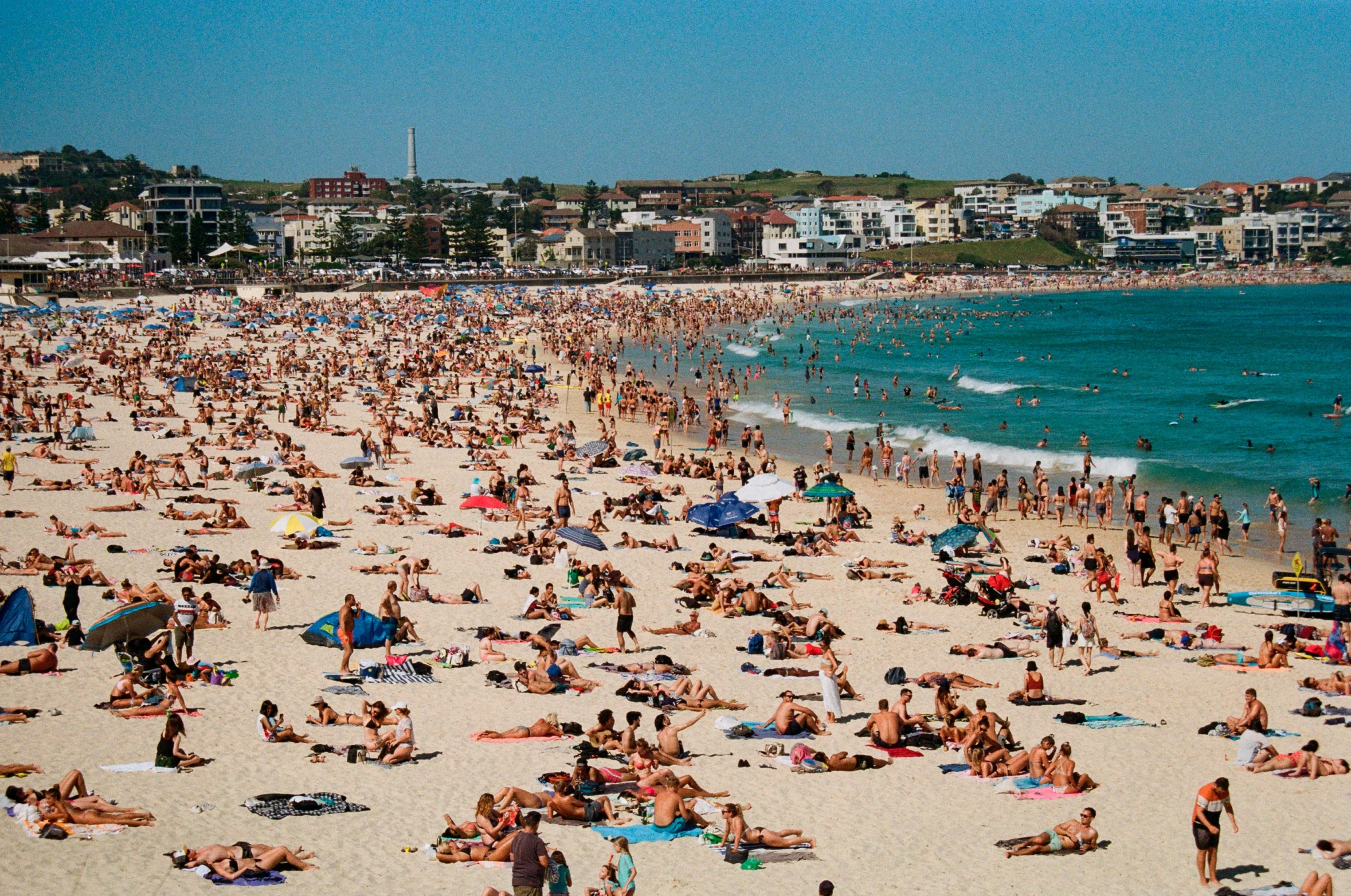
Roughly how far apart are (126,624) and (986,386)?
36598 mm

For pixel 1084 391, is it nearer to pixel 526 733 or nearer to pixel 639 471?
pixel 639 471

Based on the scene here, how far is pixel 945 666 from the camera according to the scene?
1306 cm

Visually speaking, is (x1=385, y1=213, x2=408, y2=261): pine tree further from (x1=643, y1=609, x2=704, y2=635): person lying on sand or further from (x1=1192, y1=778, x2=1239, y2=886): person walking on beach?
(x1=1192, y1=778, x2=1239, y2=886): person walking on beach

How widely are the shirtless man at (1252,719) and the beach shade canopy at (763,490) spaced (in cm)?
902

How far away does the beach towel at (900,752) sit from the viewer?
10.3 m

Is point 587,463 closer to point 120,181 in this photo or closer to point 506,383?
point 506,383

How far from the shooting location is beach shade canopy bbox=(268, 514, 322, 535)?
1664 centimetres

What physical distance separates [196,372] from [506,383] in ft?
30.8

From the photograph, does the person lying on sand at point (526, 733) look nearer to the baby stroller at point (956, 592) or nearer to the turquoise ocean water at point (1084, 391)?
the baby stroller at point (956, 592)

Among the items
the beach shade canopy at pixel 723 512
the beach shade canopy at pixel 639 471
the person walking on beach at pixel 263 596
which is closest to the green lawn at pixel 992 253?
the beach shade canopy at pixel 639 471

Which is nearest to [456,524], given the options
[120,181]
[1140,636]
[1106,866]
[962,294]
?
[1140,636]

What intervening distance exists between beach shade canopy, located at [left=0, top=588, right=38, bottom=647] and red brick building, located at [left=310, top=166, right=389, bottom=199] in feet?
575

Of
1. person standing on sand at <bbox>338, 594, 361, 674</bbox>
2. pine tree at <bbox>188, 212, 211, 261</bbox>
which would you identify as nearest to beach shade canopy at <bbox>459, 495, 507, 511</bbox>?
person standing on sand at <bbox>338, 594, 361, 674</bbox>

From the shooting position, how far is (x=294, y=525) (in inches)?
656
